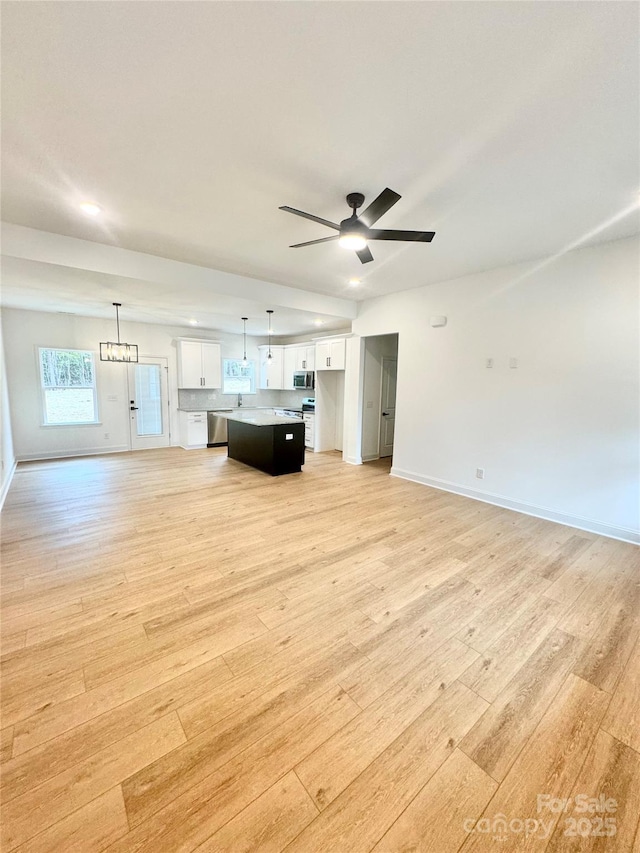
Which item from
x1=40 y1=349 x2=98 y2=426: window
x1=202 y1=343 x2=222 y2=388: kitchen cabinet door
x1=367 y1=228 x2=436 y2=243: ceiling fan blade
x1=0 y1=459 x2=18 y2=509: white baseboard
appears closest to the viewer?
x1=367 y1=228 x2=436 y2=243: ceiling fan blade

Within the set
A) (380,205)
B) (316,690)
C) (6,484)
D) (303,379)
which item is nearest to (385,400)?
(303,379)

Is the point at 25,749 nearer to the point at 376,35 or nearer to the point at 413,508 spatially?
the point at 376,35

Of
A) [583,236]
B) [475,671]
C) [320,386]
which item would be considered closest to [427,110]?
[583,236]

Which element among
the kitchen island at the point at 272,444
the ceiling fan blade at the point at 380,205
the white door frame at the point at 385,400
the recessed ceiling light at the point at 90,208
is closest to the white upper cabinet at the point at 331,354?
the white door frame at the point at 385,400

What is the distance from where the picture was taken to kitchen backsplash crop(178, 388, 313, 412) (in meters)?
8.20

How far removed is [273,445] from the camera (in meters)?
5.47

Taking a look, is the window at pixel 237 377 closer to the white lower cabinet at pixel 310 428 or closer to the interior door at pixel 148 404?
the interior door at pixel 148 404

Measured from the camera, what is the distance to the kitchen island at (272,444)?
550cm

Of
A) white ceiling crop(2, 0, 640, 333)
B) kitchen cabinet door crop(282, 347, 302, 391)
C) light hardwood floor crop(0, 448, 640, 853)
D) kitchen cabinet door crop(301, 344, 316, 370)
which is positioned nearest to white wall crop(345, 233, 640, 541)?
white ceiling crop(2, 0, 640, 333)

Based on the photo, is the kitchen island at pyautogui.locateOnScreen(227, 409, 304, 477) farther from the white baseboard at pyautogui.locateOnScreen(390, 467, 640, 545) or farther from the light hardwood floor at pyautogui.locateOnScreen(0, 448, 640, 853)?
the light hardwood floor at pyautogui.locateOnScreen(0, 448, 640, 853)

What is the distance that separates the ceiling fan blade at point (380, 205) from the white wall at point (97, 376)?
21.5ft

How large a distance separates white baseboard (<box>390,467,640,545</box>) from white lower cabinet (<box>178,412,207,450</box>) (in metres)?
4.87

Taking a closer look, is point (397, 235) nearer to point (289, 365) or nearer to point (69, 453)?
point (289, 365)

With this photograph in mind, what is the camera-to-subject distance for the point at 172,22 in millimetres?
1386
